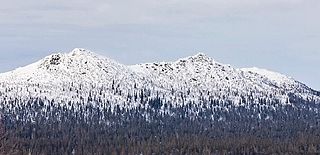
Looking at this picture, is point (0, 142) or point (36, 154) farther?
point (36, 154)

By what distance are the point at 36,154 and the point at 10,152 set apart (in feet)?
540

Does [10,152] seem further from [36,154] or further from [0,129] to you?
[36,154]

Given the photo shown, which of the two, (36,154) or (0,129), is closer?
(0,129)

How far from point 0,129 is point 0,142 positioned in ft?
5.03

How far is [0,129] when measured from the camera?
32.9 metres

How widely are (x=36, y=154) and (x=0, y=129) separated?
165 meters

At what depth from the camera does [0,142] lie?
1346 inches

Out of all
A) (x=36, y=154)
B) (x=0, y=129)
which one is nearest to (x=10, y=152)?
(x=0, y=129)

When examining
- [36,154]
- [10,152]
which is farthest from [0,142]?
[36,154]

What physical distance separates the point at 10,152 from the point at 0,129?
134cm

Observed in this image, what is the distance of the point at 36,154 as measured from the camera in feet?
634

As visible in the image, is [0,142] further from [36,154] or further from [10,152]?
[36,154]

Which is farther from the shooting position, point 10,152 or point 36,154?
point 36,154
